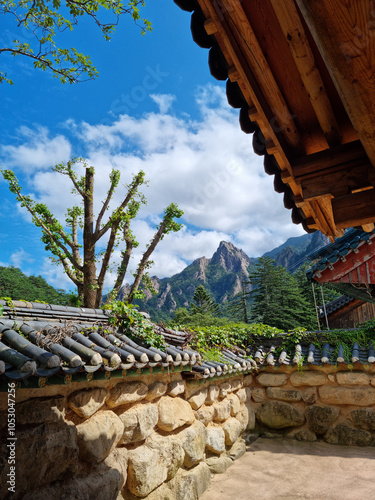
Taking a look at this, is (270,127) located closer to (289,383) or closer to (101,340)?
(101,340)

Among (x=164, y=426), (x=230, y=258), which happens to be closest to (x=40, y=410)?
(x=164, y=426)

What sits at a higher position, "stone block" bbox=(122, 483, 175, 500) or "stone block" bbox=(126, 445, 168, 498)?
"stone block" bbox=(126, 445, 168, 498)

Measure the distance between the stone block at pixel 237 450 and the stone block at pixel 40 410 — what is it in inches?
138

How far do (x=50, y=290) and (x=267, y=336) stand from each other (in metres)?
33.4

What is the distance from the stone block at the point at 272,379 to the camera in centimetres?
603

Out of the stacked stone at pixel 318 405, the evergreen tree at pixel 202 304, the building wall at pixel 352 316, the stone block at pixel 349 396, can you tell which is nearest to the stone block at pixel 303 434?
the stacked stone at pixel 318 405

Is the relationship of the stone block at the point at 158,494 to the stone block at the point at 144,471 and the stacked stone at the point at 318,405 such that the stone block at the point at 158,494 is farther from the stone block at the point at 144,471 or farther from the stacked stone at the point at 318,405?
the stacked stone at the point at 318,405

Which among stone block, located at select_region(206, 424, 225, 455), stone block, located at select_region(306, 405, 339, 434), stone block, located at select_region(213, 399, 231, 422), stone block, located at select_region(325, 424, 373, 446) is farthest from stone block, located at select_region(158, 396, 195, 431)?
stone block, located at select_region(325, 424, 373, 446)

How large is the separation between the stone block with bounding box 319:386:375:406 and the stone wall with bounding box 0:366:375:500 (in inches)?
0.6

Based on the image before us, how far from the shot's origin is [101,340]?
3049 millimetres

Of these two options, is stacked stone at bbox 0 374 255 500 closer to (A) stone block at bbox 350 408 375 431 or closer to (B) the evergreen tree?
(A) stone block at bbox 350 408 375 431

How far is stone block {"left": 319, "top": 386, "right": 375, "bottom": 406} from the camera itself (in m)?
5.47

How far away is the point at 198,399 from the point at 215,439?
785 mm

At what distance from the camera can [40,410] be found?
2.27 metres
